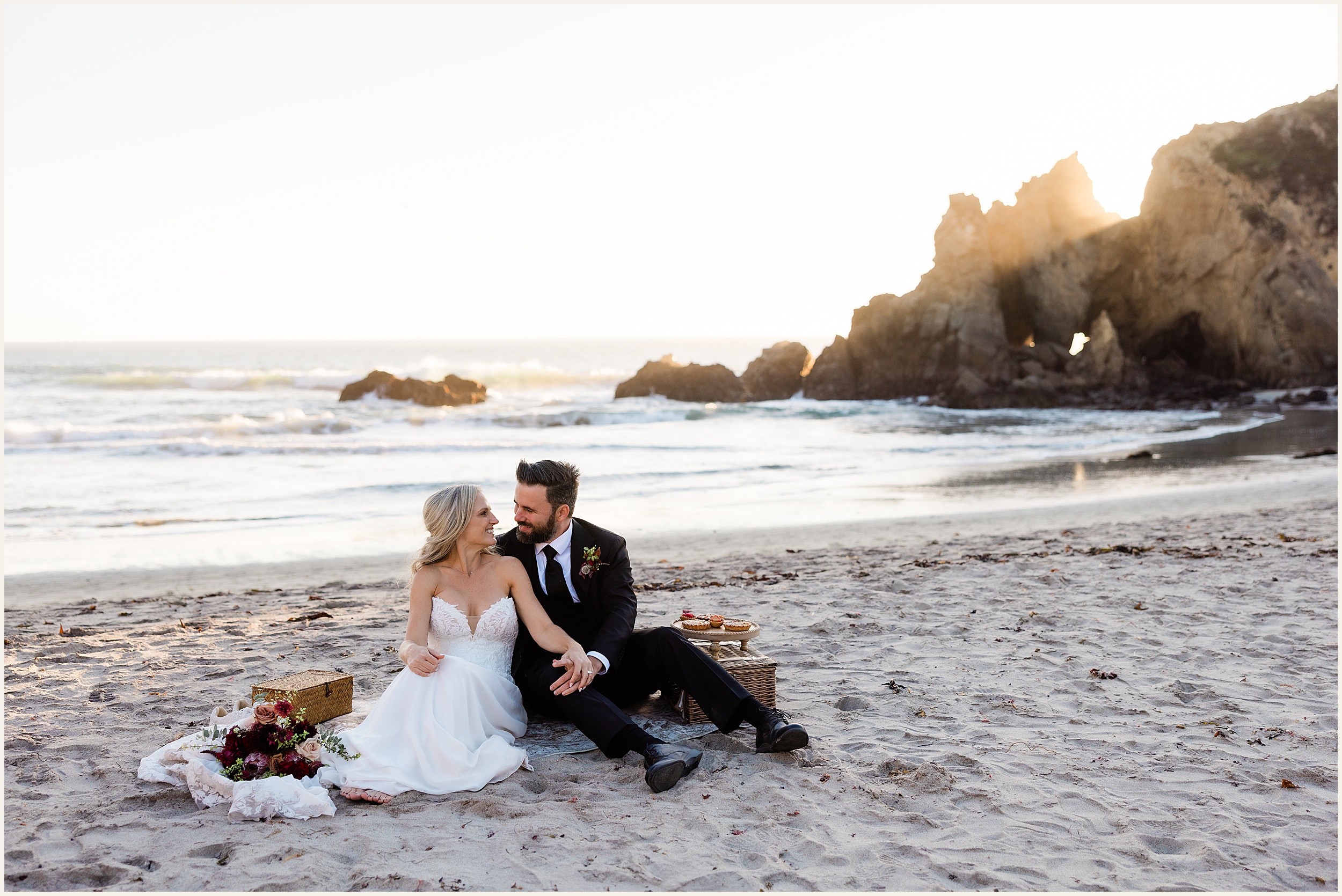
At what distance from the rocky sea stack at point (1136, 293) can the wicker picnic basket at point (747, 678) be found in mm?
32991

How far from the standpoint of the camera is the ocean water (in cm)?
1177

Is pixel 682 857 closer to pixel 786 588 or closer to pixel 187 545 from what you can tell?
pixel 786 588

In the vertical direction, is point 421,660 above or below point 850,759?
above

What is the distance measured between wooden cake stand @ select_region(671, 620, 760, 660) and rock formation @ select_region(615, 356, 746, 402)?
34018 millimetres

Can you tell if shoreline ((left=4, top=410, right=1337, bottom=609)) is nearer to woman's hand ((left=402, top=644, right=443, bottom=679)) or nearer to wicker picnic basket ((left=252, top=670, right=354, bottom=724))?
wicker picnic basket ((left=252, top=670, right=354, bottom=724))

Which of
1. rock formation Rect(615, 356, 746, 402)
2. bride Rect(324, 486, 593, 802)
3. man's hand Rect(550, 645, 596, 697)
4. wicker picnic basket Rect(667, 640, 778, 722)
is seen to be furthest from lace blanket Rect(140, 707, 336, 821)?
rock formation Rect(615, 356, 746, 402)

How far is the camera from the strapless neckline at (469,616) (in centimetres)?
414

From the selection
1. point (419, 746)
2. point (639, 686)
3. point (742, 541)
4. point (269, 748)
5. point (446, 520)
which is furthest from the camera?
point (742, 541)

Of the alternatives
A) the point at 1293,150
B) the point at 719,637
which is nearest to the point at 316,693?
the point at 719,637

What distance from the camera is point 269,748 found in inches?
146

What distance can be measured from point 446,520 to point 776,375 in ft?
123

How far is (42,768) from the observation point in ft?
12.9

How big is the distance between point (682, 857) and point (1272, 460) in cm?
1863

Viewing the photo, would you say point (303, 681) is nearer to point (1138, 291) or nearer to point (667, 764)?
point (667, 764)
